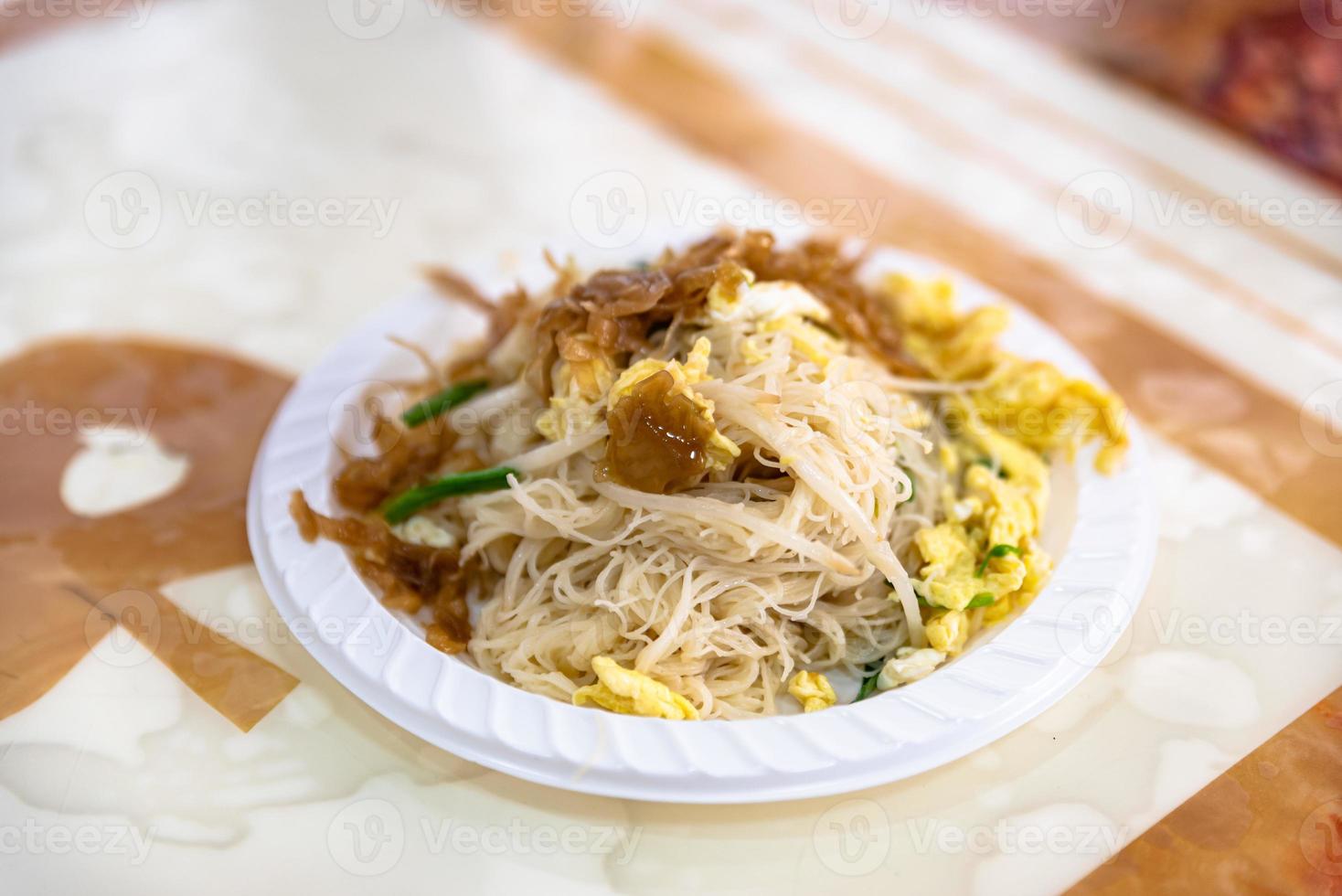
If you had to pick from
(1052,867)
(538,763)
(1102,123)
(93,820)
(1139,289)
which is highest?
(1102,123)

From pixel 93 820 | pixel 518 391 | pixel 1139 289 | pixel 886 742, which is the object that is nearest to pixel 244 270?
pixel 518 391

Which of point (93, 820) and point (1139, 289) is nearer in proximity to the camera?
point (93, 820)

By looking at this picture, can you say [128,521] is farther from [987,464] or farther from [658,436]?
[987,464]

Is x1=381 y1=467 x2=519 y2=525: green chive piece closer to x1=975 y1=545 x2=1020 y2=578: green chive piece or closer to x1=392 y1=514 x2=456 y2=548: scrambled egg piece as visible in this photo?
x1=392 y1=514 x2=456 y2=548: scrambled egg piece

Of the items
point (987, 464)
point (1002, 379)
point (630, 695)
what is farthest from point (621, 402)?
point (1002, 379)

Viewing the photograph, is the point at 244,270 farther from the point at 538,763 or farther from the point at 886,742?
the point at 886,742

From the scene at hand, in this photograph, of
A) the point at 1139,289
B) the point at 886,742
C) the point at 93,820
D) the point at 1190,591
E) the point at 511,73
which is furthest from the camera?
the point at 511,73

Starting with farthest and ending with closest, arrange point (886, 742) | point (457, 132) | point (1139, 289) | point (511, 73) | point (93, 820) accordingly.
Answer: point (511, 73) < point (457, 132) < point (1139, 289) < point (93, 820) < point (886, 742)
